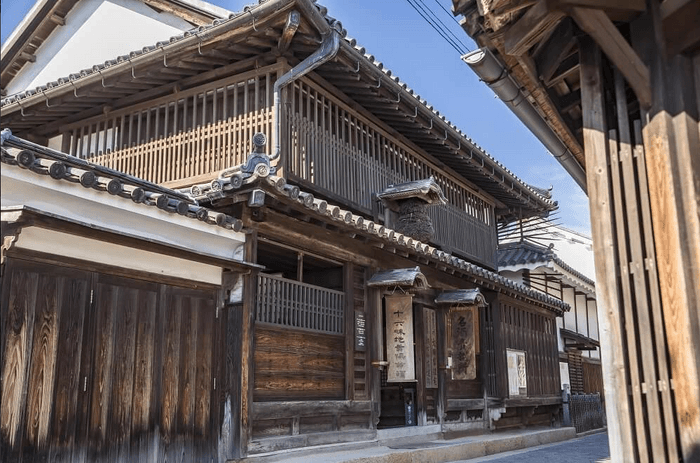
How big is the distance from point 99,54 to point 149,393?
1004 cm

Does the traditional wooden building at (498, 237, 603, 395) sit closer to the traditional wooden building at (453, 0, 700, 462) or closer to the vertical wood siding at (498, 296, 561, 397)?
the vertical wood siding at (498, 296, 561, 397)

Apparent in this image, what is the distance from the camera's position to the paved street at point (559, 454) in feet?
42.8

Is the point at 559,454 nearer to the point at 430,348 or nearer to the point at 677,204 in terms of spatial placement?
the point at 430,348

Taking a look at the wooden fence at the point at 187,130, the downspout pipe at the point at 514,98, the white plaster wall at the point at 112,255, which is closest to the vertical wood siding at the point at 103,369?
the white plaster wall at the point at 112,255

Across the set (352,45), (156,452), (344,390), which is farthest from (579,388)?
(156,452)

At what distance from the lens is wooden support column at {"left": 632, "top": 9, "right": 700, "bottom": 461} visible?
476 centimetres

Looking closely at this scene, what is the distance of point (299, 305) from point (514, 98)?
5423mm

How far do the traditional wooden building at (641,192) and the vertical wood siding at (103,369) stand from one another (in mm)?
5153

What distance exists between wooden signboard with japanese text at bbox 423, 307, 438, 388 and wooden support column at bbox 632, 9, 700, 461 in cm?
967

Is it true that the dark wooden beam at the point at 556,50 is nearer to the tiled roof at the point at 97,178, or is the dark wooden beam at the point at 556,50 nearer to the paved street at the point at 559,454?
the tiled roof at the point at 97,178

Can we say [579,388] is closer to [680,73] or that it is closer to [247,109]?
[247,109]

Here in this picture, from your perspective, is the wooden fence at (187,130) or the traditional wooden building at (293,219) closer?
the traditional wooden building at (293,219)

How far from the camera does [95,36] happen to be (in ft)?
51.0

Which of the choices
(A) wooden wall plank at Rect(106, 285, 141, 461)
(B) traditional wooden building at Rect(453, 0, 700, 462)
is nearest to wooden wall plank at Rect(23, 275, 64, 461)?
(A) wooden wall plank at Rect(106, 285, 141, 461)
